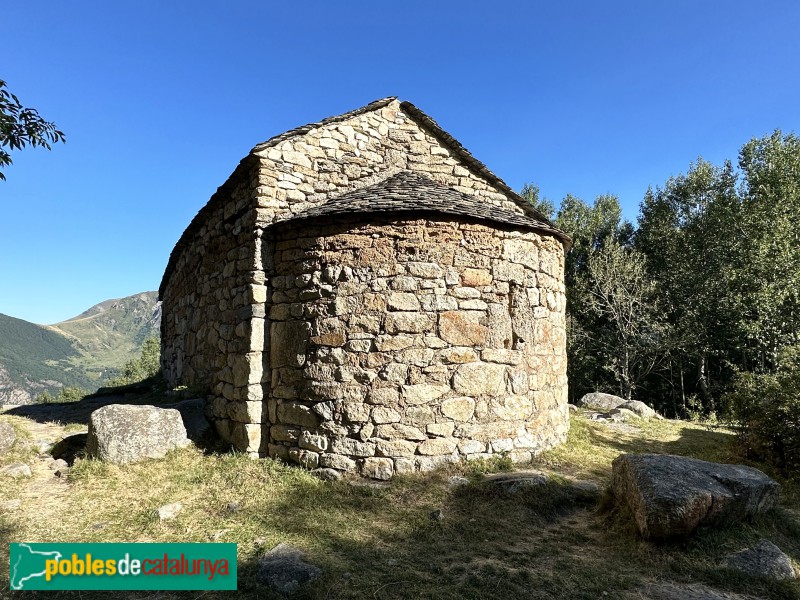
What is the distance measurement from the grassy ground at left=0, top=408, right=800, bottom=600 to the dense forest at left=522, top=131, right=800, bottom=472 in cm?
1298

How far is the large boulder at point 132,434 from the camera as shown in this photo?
6366 mm

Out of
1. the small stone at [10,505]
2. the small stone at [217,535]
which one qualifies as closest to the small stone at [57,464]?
the small stone at [10,505]

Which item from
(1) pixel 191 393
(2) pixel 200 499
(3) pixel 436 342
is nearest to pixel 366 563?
(2) pixel 200 499

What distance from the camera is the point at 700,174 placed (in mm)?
21984

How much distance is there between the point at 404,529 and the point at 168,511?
260 cm

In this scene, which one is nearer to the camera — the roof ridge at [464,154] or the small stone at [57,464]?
the small stone at [57,464]

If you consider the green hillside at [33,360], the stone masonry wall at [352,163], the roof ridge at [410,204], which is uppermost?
the stone masonry wall at [352,163]

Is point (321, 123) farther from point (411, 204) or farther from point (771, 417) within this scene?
point (771, 417)

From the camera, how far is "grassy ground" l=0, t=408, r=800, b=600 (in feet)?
12.8

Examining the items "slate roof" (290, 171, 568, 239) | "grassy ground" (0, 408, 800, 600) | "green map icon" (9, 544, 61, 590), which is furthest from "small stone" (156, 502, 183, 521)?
"slate roof" (290, 171, 568, 239)

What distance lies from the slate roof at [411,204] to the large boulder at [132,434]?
3.43 m

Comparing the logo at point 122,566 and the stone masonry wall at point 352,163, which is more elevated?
the stone masonry wall at point 352,163

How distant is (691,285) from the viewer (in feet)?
68.2

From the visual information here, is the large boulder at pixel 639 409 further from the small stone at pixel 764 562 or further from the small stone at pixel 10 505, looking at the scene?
the small stone at pixel 10 505
